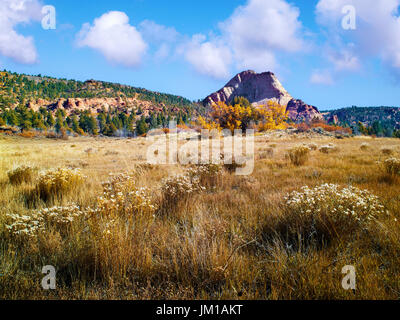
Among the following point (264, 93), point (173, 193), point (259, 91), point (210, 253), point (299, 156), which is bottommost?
point (210, 253)

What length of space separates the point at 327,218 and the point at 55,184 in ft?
16.2

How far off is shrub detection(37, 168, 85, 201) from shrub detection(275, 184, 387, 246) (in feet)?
14.0

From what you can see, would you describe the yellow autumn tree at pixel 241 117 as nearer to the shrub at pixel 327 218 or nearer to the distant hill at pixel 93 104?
the shrub at pixel 327 218

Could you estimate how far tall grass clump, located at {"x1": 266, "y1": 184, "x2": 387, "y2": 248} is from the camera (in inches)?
87.5

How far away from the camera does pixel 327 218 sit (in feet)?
7.67

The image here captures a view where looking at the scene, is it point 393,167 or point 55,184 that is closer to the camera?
point 55,184

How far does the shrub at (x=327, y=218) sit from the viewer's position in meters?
2.23

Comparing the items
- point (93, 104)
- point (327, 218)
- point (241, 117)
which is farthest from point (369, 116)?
point (93, 104)

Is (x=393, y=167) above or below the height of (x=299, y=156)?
below

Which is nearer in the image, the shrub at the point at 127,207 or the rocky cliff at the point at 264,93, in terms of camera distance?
the shrub at the point at 127,207

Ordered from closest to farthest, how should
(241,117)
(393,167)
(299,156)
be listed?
(393,167) → (299,156) → (241,117)

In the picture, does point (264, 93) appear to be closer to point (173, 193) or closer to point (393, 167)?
point (393, 167)

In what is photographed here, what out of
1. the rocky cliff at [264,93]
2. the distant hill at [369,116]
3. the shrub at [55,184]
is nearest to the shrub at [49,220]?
the shrub at [55,184]

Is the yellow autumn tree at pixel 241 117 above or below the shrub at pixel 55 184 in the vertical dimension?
above
